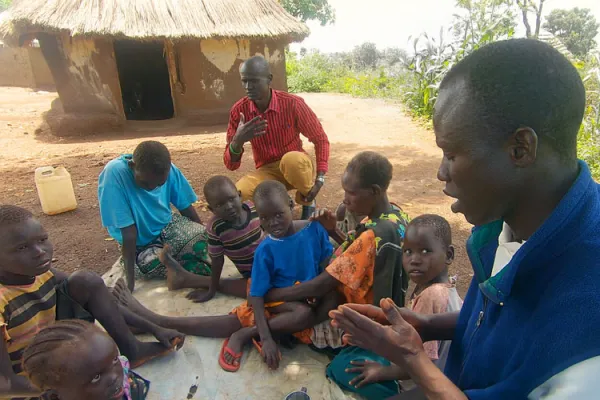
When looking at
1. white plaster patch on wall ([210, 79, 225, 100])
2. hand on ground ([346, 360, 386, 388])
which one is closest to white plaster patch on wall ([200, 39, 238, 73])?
white plaster patch on wall ([210, 79, 225, 100])

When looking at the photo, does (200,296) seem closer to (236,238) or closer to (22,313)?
(236,238)

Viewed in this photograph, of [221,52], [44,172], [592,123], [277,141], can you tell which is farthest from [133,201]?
[221,52]

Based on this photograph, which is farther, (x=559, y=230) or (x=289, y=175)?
(x=289, y=175)

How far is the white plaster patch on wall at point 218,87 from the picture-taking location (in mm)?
8664

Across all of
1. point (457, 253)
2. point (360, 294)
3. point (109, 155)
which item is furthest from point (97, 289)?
point (109, 155)

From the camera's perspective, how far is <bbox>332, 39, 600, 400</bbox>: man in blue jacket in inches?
31.3

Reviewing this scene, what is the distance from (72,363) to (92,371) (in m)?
0.08

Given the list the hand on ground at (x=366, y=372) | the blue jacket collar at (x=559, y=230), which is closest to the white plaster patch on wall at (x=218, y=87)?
the hand on ground at (x=366, y=372)

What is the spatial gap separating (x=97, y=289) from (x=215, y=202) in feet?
2.73

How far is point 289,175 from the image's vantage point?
3549 millimetres

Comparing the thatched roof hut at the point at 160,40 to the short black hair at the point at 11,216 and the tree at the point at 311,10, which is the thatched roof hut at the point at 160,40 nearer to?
the short black hair at the point at 11,216

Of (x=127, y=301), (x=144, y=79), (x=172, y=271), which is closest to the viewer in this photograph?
(x=127, y=301)

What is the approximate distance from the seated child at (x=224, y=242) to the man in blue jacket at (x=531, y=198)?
71.6 inches

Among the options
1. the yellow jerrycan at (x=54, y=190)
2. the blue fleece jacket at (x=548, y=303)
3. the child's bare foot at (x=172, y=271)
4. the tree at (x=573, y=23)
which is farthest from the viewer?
the tree at (x=573, y=23)
